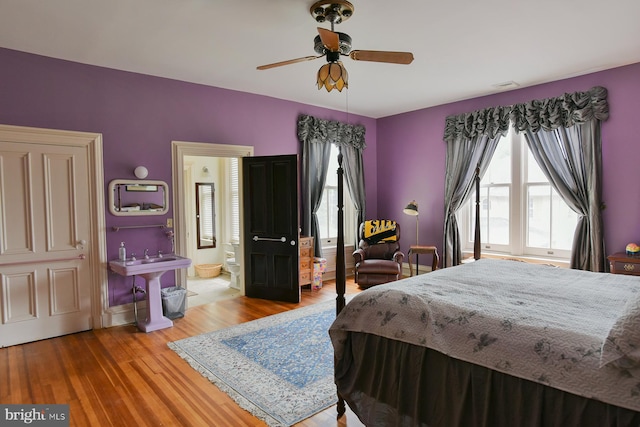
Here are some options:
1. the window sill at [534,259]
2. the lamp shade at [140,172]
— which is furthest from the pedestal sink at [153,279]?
the window sill at [534,259]

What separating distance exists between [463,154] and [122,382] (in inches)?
195

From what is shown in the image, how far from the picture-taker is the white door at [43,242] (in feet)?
11.6

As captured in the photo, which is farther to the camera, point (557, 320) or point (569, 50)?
point (569, 50)

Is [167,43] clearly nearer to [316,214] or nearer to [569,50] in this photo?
[316,214]

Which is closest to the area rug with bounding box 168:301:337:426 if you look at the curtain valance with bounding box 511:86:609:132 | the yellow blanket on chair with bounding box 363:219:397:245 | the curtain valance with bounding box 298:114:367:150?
the yellow blanket on chair with bounding box 363:219:397:245

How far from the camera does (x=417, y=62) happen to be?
3.98 m

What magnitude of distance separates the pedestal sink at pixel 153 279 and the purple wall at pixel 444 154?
12.5 feet

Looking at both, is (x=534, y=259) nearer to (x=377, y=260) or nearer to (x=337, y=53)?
(x=377, y=260)

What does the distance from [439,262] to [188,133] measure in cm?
411

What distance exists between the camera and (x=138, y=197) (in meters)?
4.25

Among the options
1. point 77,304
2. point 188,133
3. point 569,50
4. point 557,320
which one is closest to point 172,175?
point 188,133

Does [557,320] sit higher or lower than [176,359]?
higher

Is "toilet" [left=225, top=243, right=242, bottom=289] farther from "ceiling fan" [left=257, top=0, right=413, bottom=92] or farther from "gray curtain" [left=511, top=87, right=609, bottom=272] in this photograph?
"gray curtain" [left=511, top=87, right=609, bottom=272]

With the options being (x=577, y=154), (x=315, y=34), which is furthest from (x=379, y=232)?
(x=315, y=34)
